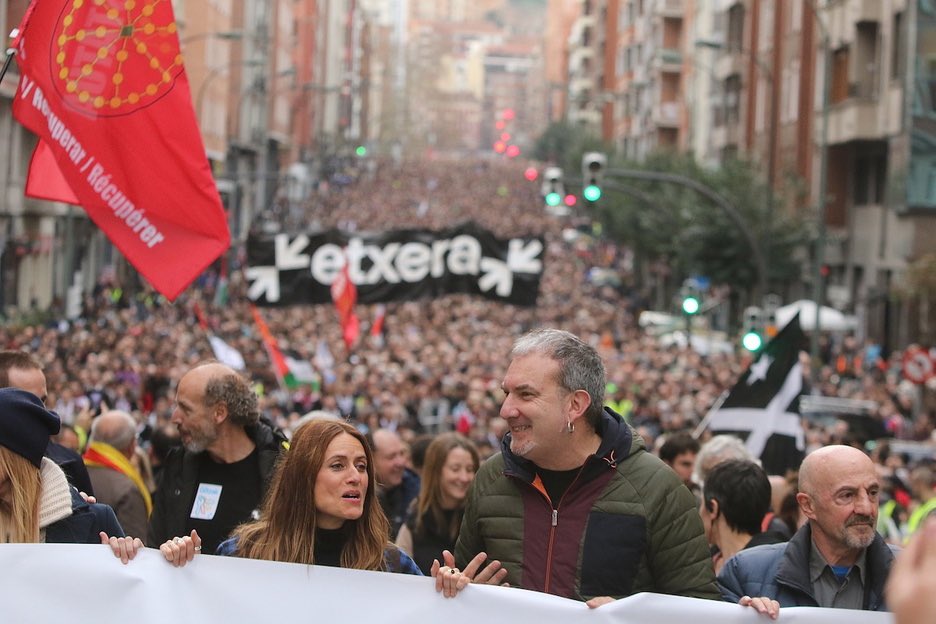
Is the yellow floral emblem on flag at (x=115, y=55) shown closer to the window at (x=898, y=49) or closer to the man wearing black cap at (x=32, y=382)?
the man wearing black cap at (x=32, y=382)

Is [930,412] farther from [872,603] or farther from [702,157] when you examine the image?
[702,157]

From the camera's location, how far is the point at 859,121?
38312mm

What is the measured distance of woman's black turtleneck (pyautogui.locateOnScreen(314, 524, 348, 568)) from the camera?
485 centimetres

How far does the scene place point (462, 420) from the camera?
2002 centimetres

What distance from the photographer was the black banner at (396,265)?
1955cm

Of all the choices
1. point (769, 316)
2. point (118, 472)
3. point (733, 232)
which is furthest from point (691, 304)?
point (118, 472)

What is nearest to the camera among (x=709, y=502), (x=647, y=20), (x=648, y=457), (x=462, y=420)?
(x=648, y=457)

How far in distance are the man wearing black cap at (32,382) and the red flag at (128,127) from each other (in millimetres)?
994

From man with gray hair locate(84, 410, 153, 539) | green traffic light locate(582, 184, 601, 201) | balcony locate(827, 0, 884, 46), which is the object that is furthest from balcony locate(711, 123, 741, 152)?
man with gray hair locate(84, 410, 153, 539)

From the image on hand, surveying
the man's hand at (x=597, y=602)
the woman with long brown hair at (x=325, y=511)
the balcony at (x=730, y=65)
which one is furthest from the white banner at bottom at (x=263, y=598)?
the balcony at (x=730, y=65)

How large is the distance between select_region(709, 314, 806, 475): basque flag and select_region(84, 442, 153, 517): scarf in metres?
4.55

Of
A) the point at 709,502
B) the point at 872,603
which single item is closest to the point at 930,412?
the point at 709,502

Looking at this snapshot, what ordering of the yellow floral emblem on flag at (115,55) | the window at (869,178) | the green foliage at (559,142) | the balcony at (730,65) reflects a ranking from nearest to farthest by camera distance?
the yellow floral emblem on flag at (115,55) → the window at (869,178) → the balcony at (730,65) → the green foliage at (559,142)

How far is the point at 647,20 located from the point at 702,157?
2368 centimetres
